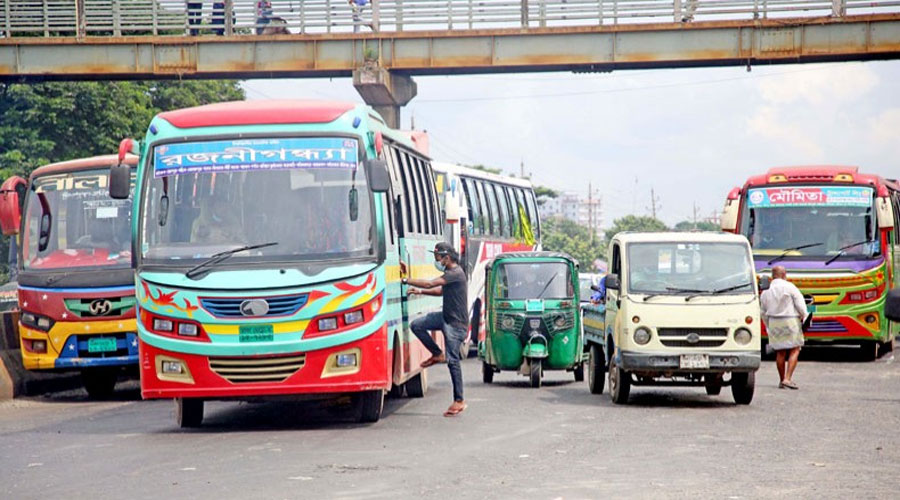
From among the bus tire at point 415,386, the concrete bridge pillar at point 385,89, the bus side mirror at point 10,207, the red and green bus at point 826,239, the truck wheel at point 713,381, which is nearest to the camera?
the truck wheel at point 713,381

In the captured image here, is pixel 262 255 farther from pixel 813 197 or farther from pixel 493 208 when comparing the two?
pixel 493 208

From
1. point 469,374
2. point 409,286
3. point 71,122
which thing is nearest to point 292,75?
point 71,122

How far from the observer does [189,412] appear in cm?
1530

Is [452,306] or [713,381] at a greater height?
[452,306]

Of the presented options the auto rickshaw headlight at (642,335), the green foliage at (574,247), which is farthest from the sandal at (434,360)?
the green foliage at (574,247)

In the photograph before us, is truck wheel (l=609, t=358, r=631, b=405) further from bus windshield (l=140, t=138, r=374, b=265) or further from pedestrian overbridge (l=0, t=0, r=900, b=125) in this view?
pedestrian overbridge (l=0, t=0, r=900, b=125)

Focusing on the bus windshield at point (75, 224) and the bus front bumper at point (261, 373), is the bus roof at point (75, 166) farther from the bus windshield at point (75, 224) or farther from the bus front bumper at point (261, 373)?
the bus front bumper at point (261, 373)

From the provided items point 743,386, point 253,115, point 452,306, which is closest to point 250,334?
point 253,115

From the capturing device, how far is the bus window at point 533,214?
38.6m

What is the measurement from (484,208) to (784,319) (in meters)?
12.8

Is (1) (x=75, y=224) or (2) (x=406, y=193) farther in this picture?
(1) (x=75, y=224)

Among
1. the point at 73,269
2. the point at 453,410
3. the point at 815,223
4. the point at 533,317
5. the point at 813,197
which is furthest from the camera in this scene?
the point at 813,197

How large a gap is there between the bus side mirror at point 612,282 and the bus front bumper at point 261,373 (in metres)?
4.19

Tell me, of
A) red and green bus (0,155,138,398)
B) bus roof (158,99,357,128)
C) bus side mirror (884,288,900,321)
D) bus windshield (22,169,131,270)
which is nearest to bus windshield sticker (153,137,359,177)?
bus roof (158,99,357,128)
